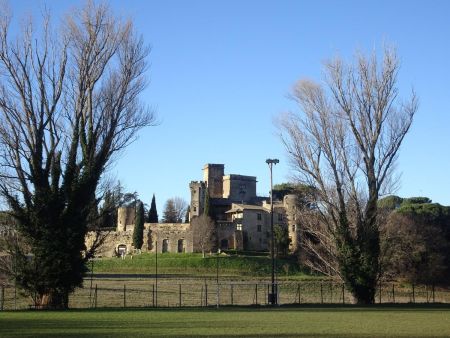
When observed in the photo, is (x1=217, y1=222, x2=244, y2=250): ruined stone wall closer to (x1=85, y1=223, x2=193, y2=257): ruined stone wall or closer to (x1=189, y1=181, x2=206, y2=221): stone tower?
(x1=85, y1=223, x2=193, y2=257): ruined stone wall

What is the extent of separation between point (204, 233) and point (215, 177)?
35183mm

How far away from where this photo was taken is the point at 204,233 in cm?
7938

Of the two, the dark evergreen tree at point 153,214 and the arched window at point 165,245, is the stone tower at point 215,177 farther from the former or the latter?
the arched window at point 165,245

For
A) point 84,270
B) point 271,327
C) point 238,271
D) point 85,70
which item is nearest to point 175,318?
point 271,327

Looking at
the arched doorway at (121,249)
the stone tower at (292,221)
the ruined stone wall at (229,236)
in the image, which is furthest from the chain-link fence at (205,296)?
the arched doorway at (121,249)

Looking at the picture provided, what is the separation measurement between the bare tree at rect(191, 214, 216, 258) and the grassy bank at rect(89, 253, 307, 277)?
5718 mm

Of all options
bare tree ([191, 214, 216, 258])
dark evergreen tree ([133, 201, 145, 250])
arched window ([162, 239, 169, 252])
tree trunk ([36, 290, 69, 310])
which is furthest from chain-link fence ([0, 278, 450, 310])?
dark evergreen tree ([133, 201, 145, 250])

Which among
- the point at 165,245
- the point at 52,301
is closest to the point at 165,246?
the point at 165,245

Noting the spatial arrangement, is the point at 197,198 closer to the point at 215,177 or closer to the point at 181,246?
the point at 181,246

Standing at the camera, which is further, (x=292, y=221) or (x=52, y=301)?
→ (x=292, y=221)

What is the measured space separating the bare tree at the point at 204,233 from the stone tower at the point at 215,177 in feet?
99.3

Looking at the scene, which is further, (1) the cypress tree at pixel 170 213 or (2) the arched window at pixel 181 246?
(1) the cypress tree at pixel 170 213

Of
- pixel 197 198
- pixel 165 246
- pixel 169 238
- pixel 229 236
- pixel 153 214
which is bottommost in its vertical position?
pixel 165 246

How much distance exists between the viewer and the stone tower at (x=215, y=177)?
112562mm
